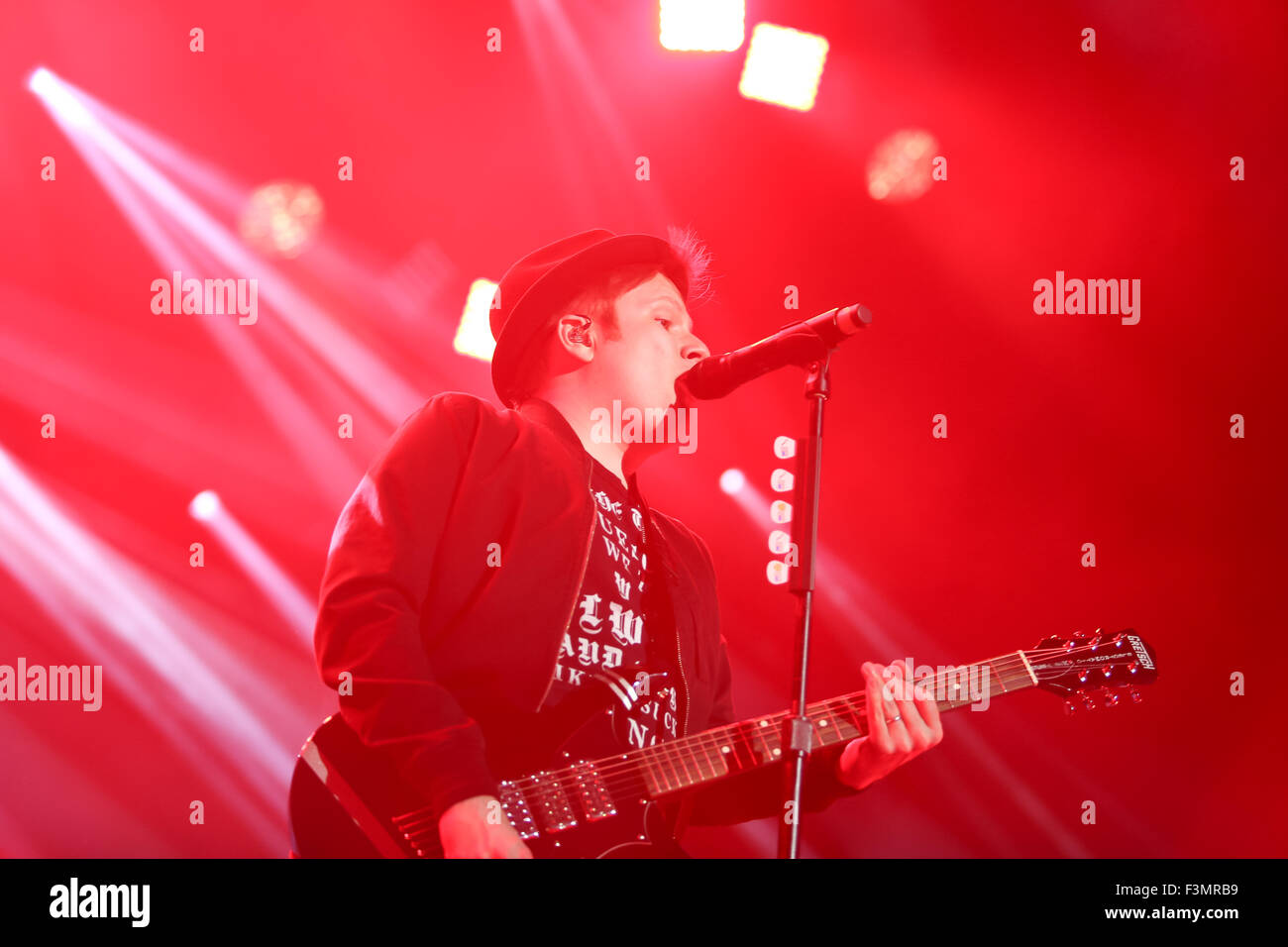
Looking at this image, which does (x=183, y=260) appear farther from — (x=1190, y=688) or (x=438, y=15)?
(x=1190, y=688)

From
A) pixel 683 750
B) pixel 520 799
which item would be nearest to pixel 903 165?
pixel 683 750

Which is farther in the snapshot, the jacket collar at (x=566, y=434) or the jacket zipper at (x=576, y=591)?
the jacket collar at (x=566, y=434)

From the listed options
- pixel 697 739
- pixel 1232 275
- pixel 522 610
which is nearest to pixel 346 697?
pixel 522 610

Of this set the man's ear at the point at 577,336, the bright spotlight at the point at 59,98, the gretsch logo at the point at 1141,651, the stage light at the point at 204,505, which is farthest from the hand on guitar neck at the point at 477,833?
the bright spotlight at the point at 59,98

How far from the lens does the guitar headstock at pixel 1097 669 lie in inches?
93.7

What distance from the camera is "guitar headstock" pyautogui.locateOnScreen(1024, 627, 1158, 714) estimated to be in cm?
238

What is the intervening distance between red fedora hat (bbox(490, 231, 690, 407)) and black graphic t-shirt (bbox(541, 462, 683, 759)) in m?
0.42

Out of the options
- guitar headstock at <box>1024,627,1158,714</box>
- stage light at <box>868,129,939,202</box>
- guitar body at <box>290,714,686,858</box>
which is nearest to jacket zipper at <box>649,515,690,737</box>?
guitar body at <box>290,714,686,858</box>

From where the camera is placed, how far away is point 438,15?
3.80 metres

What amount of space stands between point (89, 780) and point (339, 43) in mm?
2976

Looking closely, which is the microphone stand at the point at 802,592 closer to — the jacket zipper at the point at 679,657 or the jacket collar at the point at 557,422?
the jacket zipper at the point at 679,657

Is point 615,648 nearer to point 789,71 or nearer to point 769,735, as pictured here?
point 769,735

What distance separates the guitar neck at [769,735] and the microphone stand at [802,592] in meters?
0.15

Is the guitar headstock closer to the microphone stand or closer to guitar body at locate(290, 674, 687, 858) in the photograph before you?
the microphone stand
